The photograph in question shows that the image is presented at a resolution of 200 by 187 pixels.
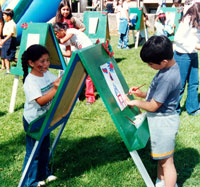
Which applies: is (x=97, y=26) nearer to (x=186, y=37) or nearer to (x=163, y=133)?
(x=186, y=37)

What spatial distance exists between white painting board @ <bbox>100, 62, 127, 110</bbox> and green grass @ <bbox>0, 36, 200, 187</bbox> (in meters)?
0.91

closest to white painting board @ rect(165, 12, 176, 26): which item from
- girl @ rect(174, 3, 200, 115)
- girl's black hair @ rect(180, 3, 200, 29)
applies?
girl @ rect(174, 3, 200, 115)

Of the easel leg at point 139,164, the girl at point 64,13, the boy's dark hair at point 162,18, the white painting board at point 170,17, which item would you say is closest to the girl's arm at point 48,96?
the easel leg at point 139,164

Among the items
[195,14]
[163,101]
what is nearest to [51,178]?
[163,101]

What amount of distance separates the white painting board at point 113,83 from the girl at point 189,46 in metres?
1.71

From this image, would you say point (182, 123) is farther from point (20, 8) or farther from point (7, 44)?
point (20, 8)

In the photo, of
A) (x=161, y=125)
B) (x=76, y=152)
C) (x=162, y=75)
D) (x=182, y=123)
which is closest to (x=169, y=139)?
(x=161, y=125)

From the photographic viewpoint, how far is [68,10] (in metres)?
5.45

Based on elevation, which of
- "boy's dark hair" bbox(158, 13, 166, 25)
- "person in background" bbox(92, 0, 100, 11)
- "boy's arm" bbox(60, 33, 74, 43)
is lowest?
"person in background" bbox(92, 0, 100, 11)

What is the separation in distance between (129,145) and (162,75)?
60 cm

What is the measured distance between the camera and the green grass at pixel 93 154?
298 cm

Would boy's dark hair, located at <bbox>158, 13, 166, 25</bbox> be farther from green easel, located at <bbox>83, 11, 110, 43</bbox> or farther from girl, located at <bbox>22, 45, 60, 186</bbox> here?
girl, located at <bbox>22, 45, 60, 186</bbox>

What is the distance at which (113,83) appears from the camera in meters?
2.54

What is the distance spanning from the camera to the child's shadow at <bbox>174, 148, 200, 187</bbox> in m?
3.01
